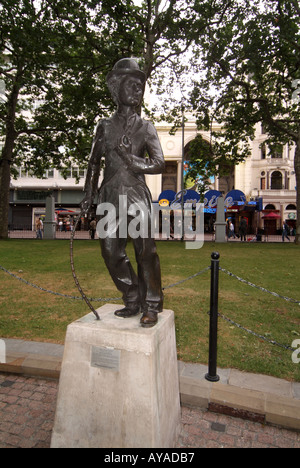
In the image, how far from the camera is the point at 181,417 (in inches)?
110

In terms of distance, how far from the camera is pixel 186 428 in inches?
Answer: 104

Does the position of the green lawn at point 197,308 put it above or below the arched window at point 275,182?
below

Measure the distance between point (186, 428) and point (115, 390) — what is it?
0.93m

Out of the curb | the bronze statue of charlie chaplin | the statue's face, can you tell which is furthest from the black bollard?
the statue's face

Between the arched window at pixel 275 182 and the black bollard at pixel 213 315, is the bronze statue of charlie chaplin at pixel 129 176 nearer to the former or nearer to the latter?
the black bollard at pixel 213 315

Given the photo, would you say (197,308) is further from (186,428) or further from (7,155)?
(7,155)

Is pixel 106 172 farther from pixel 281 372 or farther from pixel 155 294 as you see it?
pixel 281 372

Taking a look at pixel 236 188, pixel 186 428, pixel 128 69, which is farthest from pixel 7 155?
pixel 236 188

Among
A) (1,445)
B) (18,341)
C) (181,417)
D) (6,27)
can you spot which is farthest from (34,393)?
(6,27)

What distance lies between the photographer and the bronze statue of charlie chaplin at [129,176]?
256 centimetres

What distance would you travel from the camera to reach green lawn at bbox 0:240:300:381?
395 cm

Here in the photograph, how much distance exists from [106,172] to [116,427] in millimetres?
2058

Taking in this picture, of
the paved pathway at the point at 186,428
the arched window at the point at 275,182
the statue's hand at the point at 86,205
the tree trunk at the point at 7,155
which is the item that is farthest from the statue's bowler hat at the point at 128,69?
the arched window at the point at 275,182

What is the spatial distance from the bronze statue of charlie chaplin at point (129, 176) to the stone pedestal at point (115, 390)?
0.34 meters
